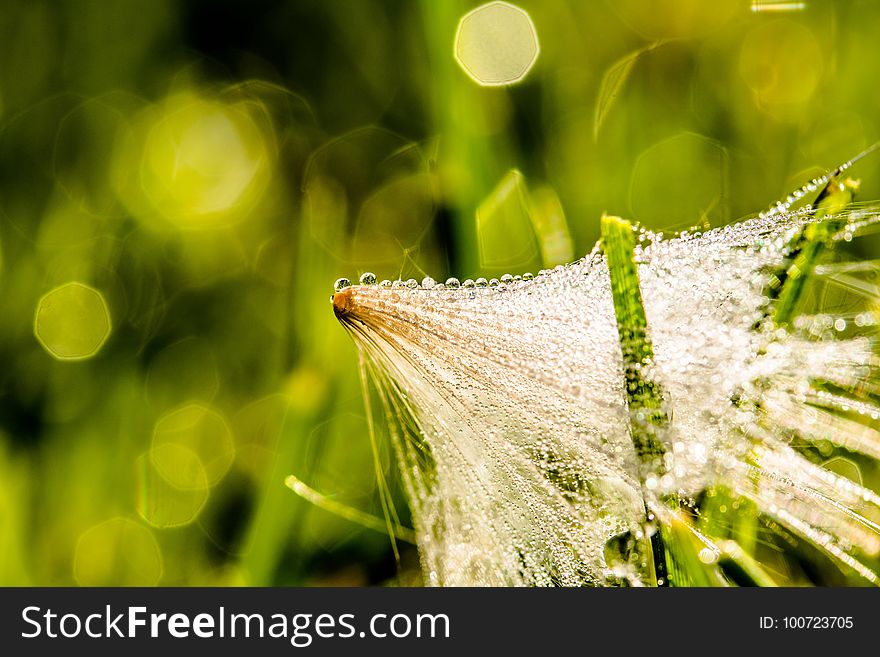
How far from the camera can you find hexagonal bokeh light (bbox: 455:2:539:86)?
1202mm

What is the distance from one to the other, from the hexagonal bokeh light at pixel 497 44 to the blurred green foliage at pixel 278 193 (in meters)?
0.03

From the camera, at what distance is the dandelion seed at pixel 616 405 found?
537 mm

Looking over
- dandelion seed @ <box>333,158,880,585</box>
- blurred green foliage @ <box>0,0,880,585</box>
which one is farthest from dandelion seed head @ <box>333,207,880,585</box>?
blurred green foliage @ <box>0,0,880,585</box>

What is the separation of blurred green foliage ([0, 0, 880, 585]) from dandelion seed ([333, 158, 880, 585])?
35 centimetres

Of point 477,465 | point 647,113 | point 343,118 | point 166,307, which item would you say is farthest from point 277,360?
point 647,113

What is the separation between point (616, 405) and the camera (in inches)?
21.2

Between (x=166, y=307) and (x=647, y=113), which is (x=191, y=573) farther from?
(x=647, y=113)

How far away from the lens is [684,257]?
59 cm

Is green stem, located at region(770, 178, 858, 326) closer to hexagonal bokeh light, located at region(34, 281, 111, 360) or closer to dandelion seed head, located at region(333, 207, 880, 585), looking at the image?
dandelion seed head, located at region(333, 207, 880, 585)

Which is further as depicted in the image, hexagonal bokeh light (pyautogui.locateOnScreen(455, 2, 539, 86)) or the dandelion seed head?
hexagonal bokeh light (pyautogui.locateOnScreen(455, 2, 539, 86))

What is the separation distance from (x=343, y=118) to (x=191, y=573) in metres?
0.76

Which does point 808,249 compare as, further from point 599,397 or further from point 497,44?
point 497,44

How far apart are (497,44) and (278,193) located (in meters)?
0.44

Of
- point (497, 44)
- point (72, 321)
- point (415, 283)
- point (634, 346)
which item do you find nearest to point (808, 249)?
point (634, 346)
